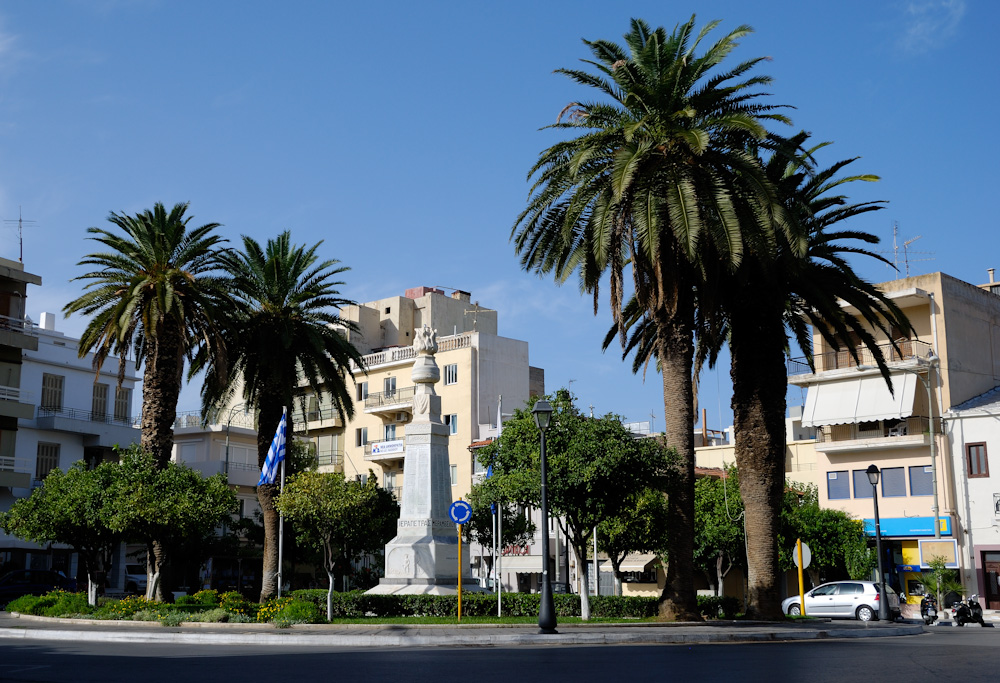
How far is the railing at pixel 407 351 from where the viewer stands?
205 ft

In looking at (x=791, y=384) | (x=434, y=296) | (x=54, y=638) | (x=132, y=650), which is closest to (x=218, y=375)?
(x=54, y=638)

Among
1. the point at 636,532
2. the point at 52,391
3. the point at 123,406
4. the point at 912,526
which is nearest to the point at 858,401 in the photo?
the point at 912,526

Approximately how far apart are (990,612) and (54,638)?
33.4m

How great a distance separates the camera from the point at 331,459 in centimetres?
6662

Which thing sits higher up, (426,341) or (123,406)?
(123,406)

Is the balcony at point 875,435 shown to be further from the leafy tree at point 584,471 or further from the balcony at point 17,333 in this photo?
the balcony at point 17,333

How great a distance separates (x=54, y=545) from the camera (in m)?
45.1

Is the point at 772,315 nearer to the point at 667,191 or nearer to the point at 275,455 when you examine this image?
the point at 667,191

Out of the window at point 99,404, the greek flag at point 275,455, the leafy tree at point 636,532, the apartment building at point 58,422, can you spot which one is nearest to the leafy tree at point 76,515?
the greek flag at point 275,455

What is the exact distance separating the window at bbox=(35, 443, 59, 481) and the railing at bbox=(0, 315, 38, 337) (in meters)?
5.44

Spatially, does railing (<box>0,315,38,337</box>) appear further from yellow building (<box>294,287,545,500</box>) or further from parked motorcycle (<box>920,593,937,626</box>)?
parked motorcycle (<box>920,593,937,626</box>)

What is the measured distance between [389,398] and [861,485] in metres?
29.9

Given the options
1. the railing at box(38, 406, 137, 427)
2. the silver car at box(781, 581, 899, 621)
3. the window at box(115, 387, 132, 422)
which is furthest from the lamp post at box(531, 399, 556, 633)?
the window at box(115, 387, 132, 422)

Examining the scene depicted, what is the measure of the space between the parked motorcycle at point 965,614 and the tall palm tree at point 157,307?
2435cm
